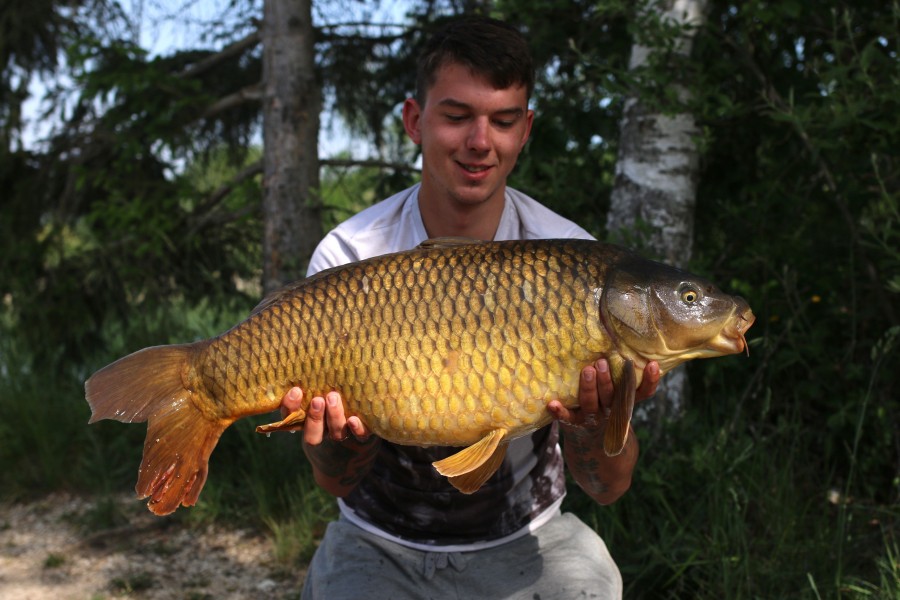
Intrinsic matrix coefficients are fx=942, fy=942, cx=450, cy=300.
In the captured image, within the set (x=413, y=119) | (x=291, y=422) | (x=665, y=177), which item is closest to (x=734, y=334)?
(x=291, y=422)

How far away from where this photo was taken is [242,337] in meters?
1.49

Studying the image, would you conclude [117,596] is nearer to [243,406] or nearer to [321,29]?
[243,406]

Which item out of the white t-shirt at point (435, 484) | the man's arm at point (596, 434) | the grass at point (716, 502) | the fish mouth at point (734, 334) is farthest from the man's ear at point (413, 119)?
the grass at point (716, 502)

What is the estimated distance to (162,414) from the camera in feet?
4.96

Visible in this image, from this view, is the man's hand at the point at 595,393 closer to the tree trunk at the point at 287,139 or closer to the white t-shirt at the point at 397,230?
the white t-shirt at the point at 397,230

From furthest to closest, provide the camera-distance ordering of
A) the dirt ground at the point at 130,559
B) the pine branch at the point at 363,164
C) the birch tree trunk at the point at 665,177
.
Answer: the pine branch at the point at 363,164
the dirt ground at the point at 130,559
the birch tree trunk at the point at 665,177

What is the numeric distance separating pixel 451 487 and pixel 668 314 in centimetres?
59

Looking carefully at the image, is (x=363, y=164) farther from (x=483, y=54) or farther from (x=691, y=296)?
(x=691, y=296)

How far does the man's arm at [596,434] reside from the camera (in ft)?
4.62

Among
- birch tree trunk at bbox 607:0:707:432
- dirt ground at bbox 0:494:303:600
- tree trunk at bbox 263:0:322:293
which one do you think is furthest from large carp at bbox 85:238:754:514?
tree trunk at bbox 263:0:322:293

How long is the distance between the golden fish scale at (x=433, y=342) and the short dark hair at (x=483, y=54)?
45cm

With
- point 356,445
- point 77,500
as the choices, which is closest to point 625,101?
point 356,445

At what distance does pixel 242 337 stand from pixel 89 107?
3.11 m

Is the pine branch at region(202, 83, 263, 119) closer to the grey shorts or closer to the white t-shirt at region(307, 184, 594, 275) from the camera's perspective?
the white t-shirt at region(307, 184, 594, 275)
